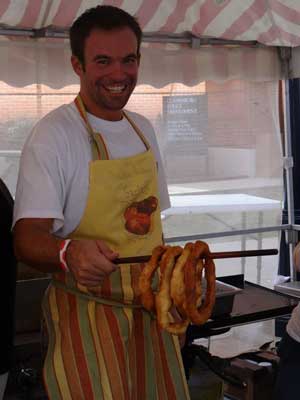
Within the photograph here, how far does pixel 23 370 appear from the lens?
193cm

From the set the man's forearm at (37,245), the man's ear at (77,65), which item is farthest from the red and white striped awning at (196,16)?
the man's forearm at (37,245)

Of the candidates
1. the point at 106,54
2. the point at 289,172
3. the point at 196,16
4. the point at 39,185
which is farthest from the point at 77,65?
the point at 289,172

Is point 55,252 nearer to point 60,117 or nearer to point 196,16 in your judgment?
point 60,117

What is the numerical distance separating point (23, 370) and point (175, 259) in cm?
84

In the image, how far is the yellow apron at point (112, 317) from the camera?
159 cm

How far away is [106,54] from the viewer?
1.66 meters

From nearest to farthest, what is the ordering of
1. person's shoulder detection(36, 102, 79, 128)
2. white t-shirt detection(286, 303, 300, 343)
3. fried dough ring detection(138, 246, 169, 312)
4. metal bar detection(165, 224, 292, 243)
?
fried dough ring detection(138, 246, 169, 312) → person's shoulder detection(36, 102, 79, 128) → white t-shirt detection(286, 303, 300, 343) → metal bar detection(165, 224, 292, 243)

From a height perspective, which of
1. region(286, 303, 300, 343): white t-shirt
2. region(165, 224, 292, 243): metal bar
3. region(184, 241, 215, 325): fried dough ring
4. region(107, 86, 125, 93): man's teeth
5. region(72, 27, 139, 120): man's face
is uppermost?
region(72, 27, 139, 120): man's face

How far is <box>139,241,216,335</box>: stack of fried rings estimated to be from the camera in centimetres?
129

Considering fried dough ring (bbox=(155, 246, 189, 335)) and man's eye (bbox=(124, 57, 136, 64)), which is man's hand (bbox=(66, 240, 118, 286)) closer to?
fried dough ring (bbox=(155, 246, 189, 335))

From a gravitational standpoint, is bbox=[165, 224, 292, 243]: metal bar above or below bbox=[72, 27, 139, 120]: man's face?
below

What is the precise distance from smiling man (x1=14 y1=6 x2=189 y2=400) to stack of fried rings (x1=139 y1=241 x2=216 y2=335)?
0.25 m

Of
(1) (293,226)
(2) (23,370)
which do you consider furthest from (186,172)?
(2) (23,370)

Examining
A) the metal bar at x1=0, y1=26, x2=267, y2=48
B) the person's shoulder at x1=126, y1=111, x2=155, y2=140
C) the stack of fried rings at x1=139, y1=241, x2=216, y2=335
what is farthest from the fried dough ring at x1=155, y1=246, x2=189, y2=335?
the metal bar at x1=0, y1=26, x2=267, y2=48
